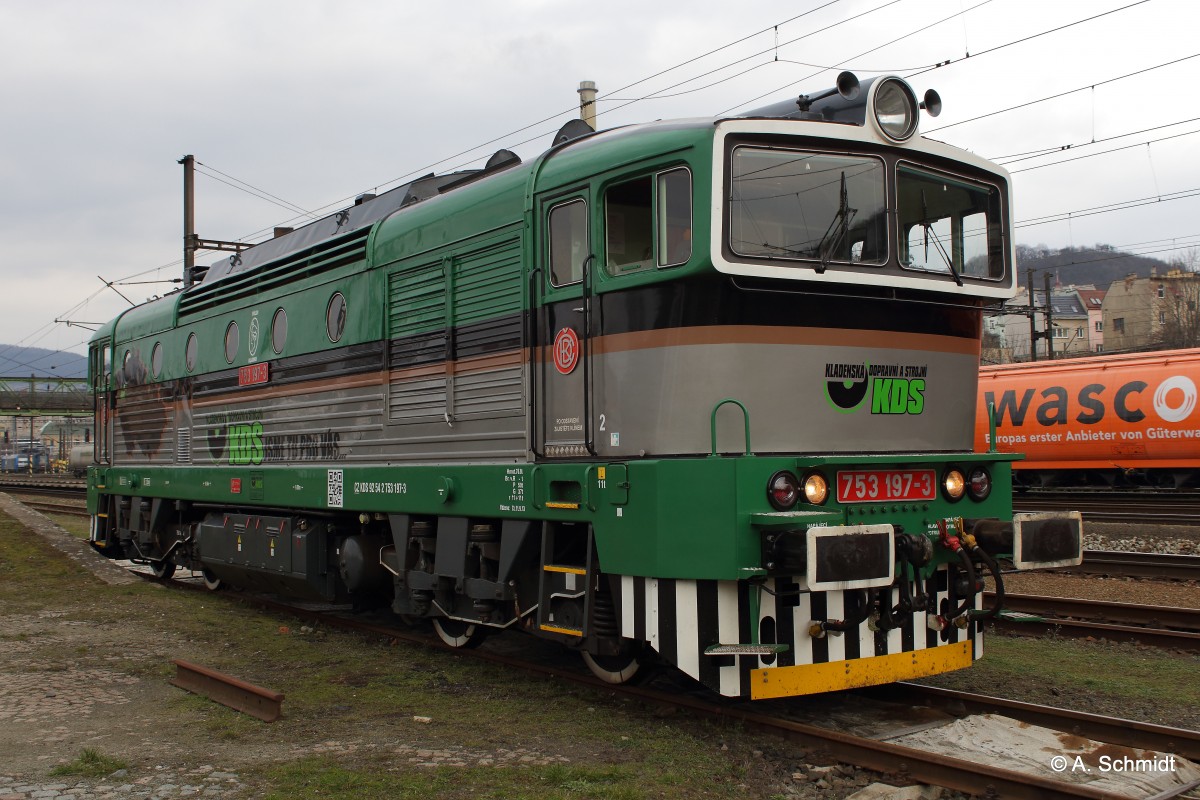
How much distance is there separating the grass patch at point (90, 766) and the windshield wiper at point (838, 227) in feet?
16.3

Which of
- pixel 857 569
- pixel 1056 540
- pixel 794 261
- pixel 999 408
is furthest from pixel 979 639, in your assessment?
pixel 999 408

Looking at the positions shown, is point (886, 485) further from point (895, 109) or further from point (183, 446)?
point (183, 446)

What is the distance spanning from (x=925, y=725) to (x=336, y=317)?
20.7 feet

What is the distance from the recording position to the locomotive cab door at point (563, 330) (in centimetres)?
666

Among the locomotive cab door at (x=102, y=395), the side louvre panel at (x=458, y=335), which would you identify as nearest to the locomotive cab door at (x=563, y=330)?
the side louvre panel at (x=458, y=335)

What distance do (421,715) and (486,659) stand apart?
5.10 ft

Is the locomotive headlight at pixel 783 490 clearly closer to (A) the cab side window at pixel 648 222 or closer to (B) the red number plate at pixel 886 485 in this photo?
(B) the red number plate at pixel 886 485

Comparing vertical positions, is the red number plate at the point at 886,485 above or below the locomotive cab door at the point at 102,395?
below

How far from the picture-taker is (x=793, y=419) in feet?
20.3

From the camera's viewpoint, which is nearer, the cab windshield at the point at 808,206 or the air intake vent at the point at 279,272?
the cab windshield at the point at 808,206

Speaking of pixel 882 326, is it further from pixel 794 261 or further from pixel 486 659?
pixel 486 659

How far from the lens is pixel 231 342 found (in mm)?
11828

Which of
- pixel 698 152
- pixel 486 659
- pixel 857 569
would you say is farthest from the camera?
pixel 486 659
